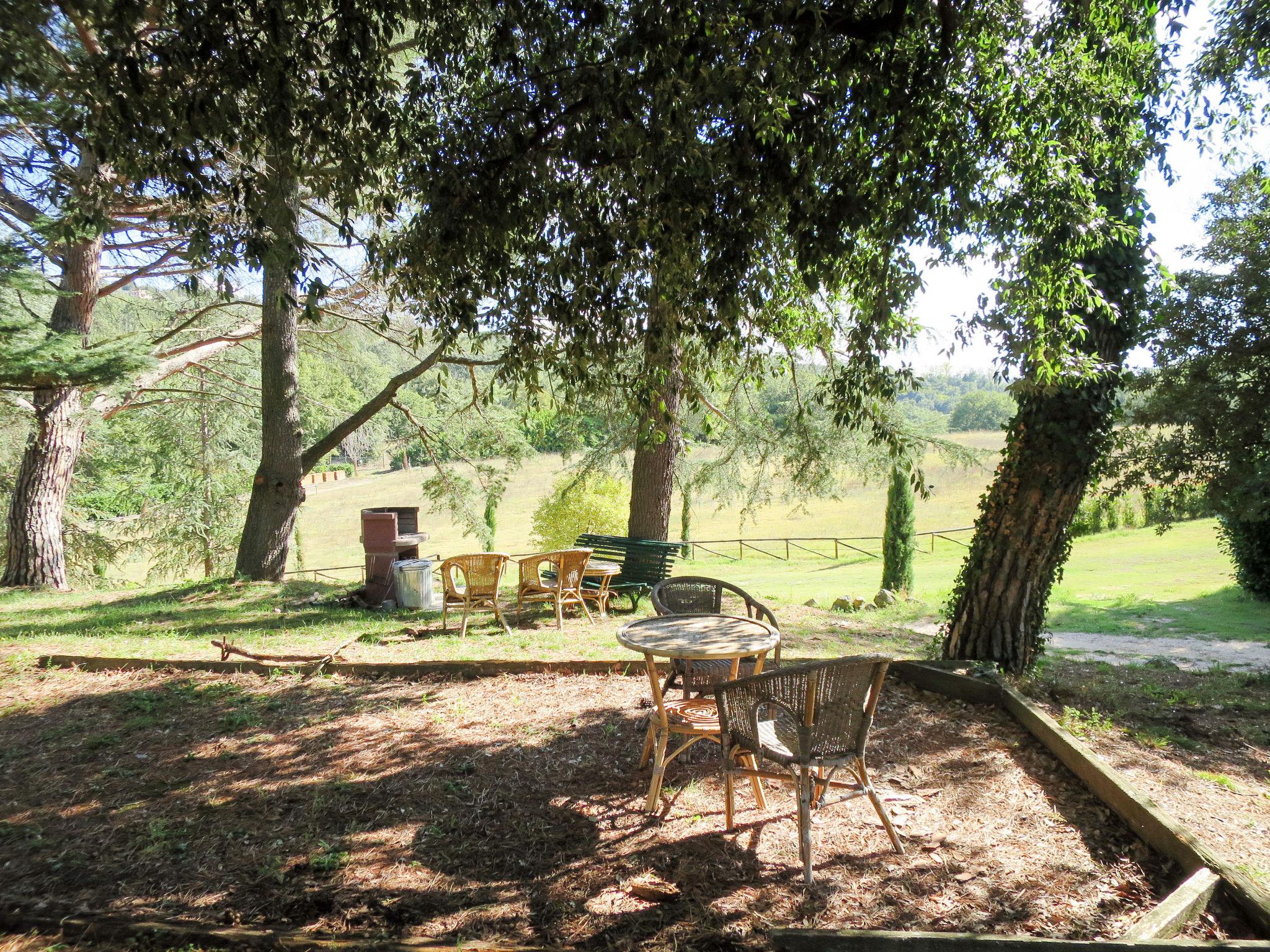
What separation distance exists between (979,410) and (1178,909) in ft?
148

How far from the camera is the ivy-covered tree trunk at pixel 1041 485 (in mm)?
5531

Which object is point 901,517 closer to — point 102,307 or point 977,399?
point 102,307

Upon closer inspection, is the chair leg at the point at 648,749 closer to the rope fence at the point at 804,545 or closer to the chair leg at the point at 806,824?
the chair leg at the point at 806,824

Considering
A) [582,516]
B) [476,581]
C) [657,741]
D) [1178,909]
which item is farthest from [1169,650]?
[582,516]

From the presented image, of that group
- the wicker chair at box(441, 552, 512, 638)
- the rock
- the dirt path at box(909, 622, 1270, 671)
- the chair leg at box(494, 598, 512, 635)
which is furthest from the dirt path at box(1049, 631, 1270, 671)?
the rock

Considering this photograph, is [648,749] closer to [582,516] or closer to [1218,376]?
[1218,376]

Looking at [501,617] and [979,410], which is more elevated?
[979,410]

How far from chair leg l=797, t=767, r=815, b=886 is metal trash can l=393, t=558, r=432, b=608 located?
6.98m

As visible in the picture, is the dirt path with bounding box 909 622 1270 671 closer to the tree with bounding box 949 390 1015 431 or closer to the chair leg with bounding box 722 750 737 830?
the chair leg with bounding box 722 750 737 830

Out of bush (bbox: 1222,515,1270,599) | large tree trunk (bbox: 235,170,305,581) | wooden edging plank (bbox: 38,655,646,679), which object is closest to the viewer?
wooden edging plank (bbox: 38,655,646,679)

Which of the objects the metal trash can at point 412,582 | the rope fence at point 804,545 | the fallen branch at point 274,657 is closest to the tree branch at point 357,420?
the metal trash can at point 412,582

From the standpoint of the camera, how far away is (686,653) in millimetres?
3594

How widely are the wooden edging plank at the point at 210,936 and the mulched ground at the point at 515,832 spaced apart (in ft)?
0.28

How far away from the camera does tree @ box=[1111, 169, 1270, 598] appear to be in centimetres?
920
